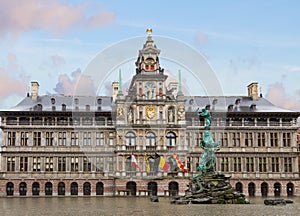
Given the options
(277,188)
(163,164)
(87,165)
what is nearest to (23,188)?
(87,165)

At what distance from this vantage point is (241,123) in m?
84.4

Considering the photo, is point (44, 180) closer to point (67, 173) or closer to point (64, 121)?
point (67, 173)

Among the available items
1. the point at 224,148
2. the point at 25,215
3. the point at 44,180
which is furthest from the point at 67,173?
the point at 25,215

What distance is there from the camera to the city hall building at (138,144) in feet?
262

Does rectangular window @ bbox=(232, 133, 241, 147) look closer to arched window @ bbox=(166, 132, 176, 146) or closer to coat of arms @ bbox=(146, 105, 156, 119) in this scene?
arched window @ bbox=(166, 132, 176, 146)

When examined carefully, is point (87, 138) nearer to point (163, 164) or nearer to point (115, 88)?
point (115, 88)

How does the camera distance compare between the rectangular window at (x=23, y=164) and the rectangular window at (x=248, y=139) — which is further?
the rectangular window at (x=248, y=139)

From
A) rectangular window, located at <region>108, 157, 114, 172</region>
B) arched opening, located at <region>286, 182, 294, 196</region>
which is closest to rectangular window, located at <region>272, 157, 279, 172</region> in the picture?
arched opening, located at <region>286, 182, 294, 196</region>

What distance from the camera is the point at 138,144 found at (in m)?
80.5

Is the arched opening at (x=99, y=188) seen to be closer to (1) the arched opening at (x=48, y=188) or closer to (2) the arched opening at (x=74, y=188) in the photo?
(2) the arched opening at (x=74, y=188)

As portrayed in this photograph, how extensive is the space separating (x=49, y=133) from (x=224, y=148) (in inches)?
1076

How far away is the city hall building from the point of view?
79.9 meters

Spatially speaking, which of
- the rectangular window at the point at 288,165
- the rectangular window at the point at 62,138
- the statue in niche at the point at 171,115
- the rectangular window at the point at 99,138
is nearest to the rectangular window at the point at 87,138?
the rectangular window at the point at 99,138

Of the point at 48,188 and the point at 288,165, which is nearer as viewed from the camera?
the point at 48,188
